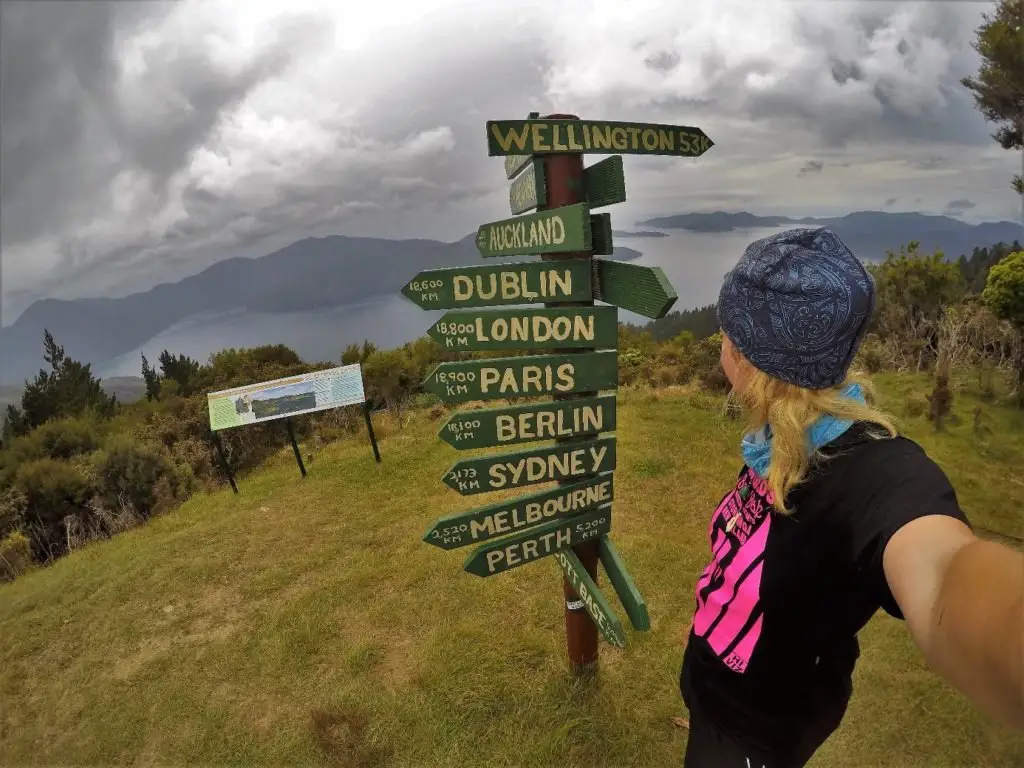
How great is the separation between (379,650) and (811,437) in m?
3.51

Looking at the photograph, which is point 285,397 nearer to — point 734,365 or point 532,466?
point 532,466

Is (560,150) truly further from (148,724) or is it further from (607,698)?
(148,724)

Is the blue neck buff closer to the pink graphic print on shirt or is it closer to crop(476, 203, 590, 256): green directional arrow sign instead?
the pink graphic print on shirt

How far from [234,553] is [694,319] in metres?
27.6

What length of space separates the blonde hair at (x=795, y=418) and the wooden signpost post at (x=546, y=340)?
109cm

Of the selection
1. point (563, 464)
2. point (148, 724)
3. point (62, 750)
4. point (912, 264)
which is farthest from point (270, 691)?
point (912, 264)

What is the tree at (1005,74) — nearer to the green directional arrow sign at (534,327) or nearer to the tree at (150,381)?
the green directional arrow sign at (534,327)

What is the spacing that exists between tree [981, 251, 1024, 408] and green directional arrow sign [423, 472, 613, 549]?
8.12 meters

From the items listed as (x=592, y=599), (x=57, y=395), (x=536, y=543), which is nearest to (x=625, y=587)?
(x=592, y=599)

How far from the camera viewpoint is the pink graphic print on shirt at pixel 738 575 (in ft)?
4.66

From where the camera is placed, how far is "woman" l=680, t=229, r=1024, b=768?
0.84 metres

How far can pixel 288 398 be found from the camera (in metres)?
7.48

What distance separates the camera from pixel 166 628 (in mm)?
4520

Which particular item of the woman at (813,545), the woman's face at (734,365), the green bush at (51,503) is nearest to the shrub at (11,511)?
the green bush at (51,503)
